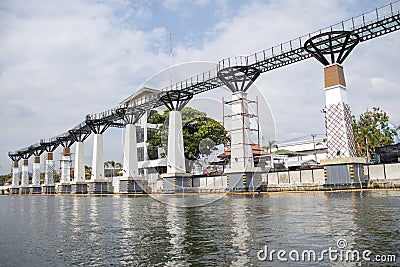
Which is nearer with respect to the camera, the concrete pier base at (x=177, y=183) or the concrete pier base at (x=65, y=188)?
the concrete pier base at (x=177, y=183)

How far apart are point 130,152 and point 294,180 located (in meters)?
30.8

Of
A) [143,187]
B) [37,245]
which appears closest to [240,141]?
[143,187]

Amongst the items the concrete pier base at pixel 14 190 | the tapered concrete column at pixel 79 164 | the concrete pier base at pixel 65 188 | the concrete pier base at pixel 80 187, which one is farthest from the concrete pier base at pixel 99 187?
the concrete pier base at pixel 14 190

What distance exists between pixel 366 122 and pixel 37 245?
57137 mm

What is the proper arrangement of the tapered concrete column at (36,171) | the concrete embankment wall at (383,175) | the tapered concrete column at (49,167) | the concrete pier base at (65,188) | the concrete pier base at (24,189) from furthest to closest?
the concrete pier base at (24,189)
the tapered concrete column at (36,171)
the tapered concrete column at (49,167)
the concrete pier base at (65,188)
the concrete embankment wall at (383,175)

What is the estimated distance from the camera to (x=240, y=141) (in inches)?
1729

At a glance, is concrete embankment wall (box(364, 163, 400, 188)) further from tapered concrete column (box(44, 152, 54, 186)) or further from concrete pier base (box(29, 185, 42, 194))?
concrete pier base (box(29, 185, 42, 194))

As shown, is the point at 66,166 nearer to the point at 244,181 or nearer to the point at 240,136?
the point at 240,136

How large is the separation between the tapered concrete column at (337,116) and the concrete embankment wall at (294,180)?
3.00 meters

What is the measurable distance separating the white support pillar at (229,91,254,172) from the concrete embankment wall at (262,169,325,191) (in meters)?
2.72

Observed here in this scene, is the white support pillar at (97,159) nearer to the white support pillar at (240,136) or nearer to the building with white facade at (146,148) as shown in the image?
the building with white facade at (146,148)

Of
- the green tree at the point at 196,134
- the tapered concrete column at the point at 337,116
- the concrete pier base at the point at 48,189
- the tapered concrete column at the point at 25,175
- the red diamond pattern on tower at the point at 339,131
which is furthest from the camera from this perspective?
the tapered concrete column at the point at 25,175

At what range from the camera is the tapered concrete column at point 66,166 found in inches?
3414

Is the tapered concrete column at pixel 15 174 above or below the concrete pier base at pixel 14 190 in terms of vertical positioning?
above
